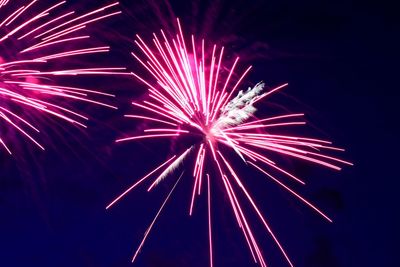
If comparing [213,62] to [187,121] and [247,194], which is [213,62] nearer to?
[187,121]

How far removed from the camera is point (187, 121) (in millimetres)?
15203

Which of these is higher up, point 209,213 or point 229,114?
point 229,114

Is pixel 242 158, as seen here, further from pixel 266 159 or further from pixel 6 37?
pixel 6 37

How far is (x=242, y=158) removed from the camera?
14586mm

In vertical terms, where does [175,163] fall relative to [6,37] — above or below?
below

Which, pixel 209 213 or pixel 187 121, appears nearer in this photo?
pixel 209 213

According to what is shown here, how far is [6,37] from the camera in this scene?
48.1 feet

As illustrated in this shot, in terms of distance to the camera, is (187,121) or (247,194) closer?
(247,194)

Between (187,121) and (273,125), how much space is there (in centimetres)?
172

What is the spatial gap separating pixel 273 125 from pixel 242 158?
818 millimetres

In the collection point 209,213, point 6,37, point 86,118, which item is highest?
point 6,37

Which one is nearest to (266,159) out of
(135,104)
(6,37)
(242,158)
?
(242,158)

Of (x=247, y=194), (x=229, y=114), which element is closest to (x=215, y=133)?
(x=229, y=114)

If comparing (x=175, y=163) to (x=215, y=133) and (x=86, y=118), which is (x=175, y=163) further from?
(x=86, y=118)
